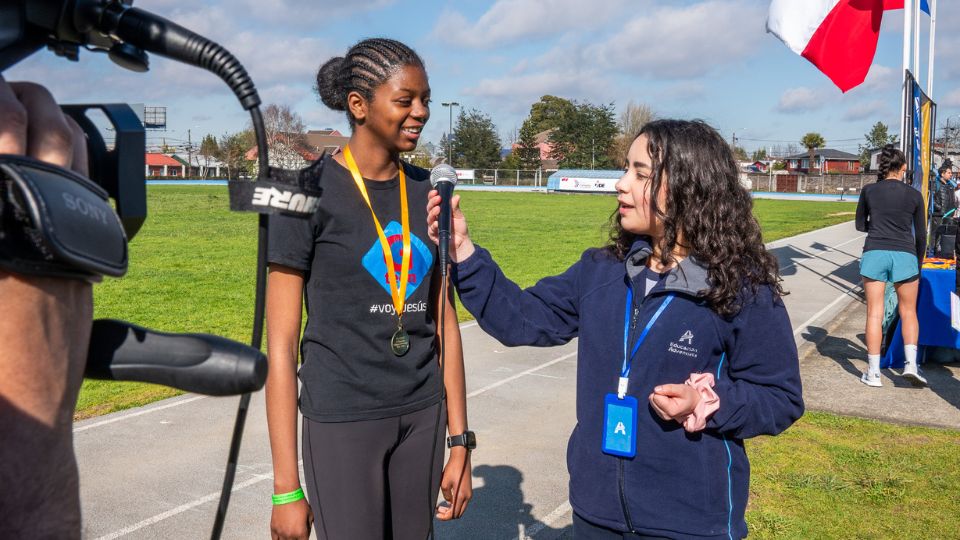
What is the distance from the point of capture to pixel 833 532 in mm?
4316

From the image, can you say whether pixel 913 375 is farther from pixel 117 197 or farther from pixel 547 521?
pixel 117 197

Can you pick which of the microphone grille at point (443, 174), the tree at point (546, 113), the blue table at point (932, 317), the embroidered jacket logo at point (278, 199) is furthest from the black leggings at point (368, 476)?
the tree at point (546, 113)

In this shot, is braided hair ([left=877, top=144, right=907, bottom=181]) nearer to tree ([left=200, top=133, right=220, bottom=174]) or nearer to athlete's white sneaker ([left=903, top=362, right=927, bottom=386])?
athlete's white sneaker ([left=903, top=362, right=927, bottom=386])

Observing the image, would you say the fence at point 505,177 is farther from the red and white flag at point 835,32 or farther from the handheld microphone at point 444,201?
the handheld microphone at point 444,201

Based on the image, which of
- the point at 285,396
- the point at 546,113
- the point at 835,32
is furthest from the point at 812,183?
the point at 285,396

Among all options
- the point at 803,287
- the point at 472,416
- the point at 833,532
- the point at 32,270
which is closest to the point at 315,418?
the point at 32,270

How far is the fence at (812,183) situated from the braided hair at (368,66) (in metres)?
79.4

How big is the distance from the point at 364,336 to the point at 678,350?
0.94m

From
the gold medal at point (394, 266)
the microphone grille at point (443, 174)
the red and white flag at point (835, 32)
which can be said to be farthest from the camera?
the red and white flag at point (835, 32)

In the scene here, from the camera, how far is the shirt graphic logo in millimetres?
2512

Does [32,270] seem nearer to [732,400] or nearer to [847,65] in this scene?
[732,400]

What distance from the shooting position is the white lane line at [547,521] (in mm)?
4188

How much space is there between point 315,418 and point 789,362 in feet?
4.65

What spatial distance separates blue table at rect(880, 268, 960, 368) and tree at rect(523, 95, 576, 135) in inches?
3701
